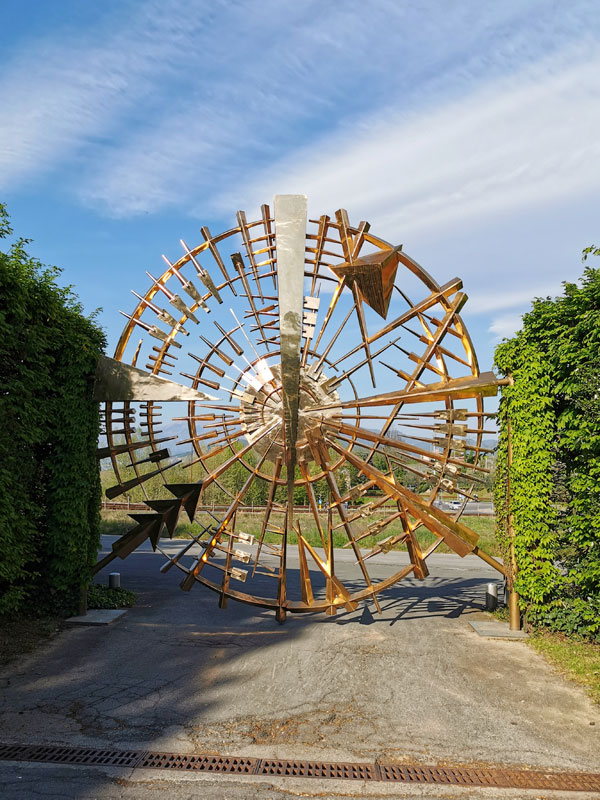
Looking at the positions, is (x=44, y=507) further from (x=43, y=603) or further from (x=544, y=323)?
(x=544, y=323)

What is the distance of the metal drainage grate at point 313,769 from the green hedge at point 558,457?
353cm

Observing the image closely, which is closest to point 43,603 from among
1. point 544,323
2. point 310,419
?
point 310,419

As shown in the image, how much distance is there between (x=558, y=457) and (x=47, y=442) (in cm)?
769

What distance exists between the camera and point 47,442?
9.70 metres

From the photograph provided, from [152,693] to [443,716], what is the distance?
3.15 metres

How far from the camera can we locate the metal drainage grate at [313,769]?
205 inches

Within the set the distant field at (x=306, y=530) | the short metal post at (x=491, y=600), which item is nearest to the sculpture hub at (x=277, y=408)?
the short metal post at (x=491, y=600)

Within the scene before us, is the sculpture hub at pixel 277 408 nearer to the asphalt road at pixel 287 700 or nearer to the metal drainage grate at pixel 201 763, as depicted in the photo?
the asphalt road at pixel 287 700

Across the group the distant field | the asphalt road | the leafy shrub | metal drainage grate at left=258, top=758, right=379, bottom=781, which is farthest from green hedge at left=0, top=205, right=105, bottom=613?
the distant field

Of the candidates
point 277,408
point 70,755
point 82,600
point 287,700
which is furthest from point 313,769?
point 82,600

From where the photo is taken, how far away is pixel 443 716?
653 cm

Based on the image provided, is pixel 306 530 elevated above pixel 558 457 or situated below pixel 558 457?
below

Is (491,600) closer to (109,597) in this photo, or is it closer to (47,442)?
(109,597)

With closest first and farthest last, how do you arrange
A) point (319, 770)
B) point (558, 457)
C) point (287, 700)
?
point (319, 770), point (287, 700), point (558, 457)
